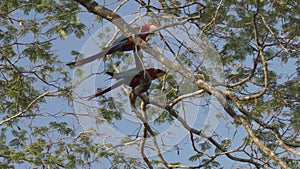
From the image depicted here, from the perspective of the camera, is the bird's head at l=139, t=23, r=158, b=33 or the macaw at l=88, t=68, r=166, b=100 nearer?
the macaw at l=88, t=68, r=166, b=100

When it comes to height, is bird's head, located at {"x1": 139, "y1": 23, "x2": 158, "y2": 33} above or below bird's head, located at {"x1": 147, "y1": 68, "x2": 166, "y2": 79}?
above

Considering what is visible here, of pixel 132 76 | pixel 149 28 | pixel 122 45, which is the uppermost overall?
pixel 149 28

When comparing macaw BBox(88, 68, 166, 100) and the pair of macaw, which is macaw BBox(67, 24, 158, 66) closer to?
the pair of macaw

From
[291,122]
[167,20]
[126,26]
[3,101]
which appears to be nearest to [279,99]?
[291,122]

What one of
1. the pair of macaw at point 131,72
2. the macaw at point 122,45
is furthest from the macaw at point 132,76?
the macaw at point 122,45

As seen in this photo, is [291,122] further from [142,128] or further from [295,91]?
[142,128]

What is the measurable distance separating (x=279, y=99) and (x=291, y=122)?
231 mm

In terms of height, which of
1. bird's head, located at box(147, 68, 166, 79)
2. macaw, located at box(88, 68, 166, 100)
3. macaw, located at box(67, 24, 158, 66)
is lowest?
macaw, located at box(88, 68, 166, 100)

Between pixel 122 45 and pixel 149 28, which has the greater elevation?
pixel 149 28

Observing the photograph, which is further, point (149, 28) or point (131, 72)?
point (149, 28)

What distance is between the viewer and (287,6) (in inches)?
172

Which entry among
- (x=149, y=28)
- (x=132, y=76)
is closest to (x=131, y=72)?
(x=132, y=76)

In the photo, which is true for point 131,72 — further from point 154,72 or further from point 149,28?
point 149,28

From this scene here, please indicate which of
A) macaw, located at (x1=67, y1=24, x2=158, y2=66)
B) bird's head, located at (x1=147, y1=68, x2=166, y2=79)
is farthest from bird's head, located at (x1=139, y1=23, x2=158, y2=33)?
bird's head, located at (x1=147, y1=68, x2=166, y2=79)
